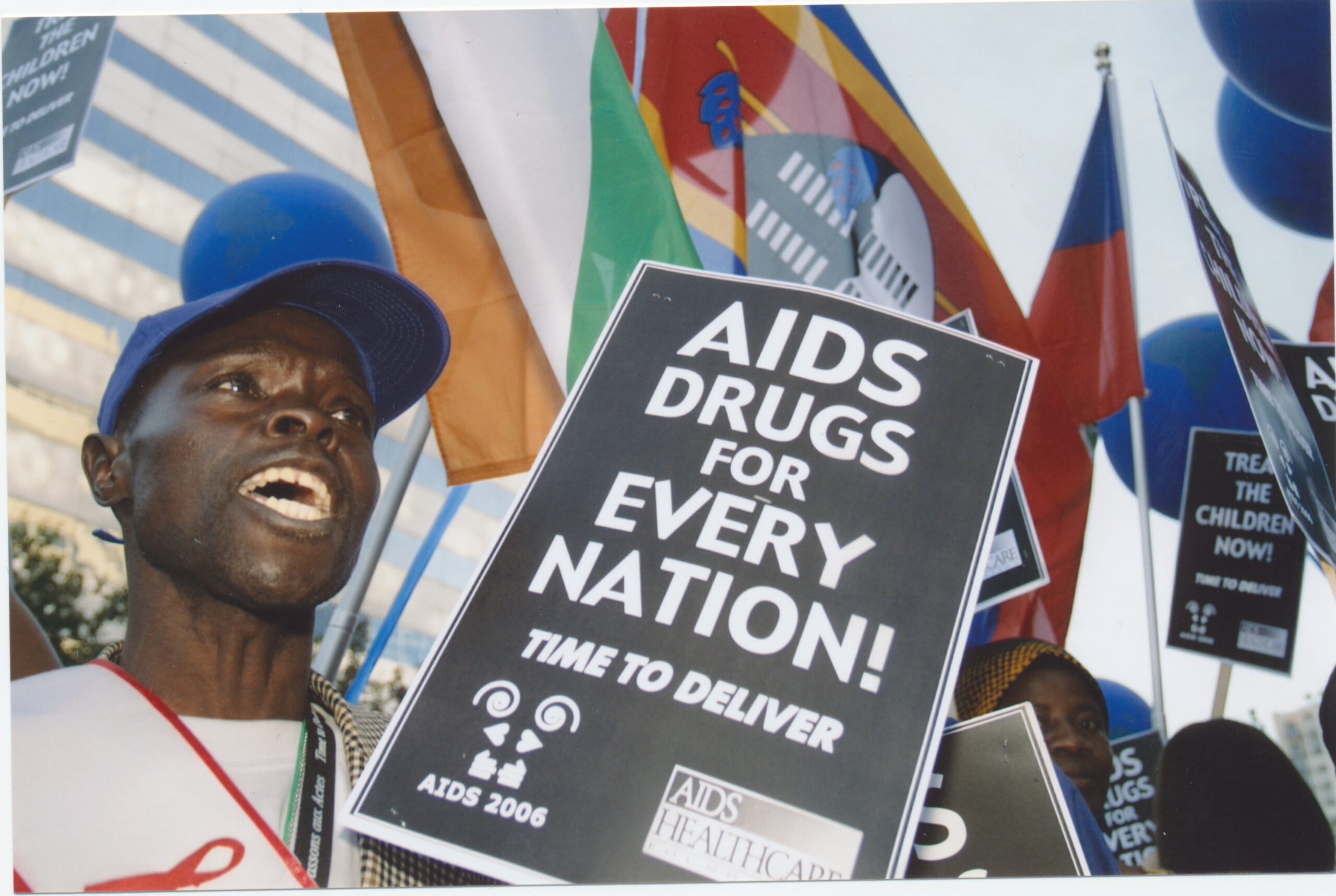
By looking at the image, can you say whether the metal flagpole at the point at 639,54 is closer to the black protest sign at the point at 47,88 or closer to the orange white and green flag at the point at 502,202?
the orange white and green flag at the point at 502,202

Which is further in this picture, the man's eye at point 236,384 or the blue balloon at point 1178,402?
the blue balloon at point 1178,402

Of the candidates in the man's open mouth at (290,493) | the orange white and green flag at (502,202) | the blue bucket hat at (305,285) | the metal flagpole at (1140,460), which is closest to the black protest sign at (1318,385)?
the metal flagpole at (1140,460)

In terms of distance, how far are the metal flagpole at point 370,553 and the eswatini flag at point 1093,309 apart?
2611 millimetres

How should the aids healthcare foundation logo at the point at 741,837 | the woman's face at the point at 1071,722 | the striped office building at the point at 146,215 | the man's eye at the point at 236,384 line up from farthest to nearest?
the woman's face at the point at 1071,722 < the striped office building at the point at 146,215 < the man's eye at the point at 236,384 < the aids healthcare foundation logo at the point at 741,837

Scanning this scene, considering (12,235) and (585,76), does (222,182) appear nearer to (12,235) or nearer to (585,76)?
(12,235)

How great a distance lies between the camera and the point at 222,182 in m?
3.39

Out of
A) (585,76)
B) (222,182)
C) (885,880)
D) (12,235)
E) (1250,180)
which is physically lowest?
(885,880)

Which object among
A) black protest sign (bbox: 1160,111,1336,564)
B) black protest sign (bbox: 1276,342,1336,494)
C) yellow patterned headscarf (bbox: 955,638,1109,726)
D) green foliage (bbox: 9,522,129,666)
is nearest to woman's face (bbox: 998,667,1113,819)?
yellow patterned headscarf (bbox: 955,638,1109,726)

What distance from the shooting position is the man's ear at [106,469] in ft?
8.20

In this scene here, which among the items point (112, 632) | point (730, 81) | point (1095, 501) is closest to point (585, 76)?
point (730, 81)

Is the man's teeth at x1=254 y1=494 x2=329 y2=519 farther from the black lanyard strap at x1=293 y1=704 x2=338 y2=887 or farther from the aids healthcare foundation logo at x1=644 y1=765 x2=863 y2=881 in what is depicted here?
the aids healthcare foundation logo at x1=644 y1=765 x2=863 y2=881

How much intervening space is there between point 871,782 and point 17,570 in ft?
7.49

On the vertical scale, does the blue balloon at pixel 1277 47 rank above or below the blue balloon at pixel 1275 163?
above

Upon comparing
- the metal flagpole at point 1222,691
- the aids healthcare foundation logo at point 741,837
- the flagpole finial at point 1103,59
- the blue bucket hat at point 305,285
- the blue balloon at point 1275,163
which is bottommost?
the aids healthcare foundation logo at point 741,837
